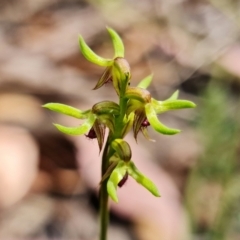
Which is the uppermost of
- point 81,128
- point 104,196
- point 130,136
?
point 81,128

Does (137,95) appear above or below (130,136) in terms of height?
above

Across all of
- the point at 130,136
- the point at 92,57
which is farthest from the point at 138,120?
the point at 130,136

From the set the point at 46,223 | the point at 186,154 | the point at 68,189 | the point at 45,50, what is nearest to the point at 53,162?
the point at 68,189

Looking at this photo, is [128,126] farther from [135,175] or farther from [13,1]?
[13,1]

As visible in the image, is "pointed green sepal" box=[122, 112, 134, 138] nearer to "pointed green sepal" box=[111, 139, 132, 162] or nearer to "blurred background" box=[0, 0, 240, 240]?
"pointed green sepal" box=[111, 139, 132, 162]

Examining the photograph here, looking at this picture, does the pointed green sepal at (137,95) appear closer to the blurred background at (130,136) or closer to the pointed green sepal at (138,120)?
the pointed green sepal at (138,120)

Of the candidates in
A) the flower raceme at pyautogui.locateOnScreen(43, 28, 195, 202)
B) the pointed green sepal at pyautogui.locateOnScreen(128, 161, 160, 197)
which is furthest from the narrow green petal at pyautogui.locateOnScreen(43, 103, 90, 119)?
the pointed green sepal at pyautogui.locateOnScreen(128, 161, 160, 197)

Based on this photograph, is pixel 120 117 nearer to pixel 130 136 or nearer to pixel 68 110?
pixel 68 110

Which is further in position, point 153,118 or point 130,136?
point 130,136
